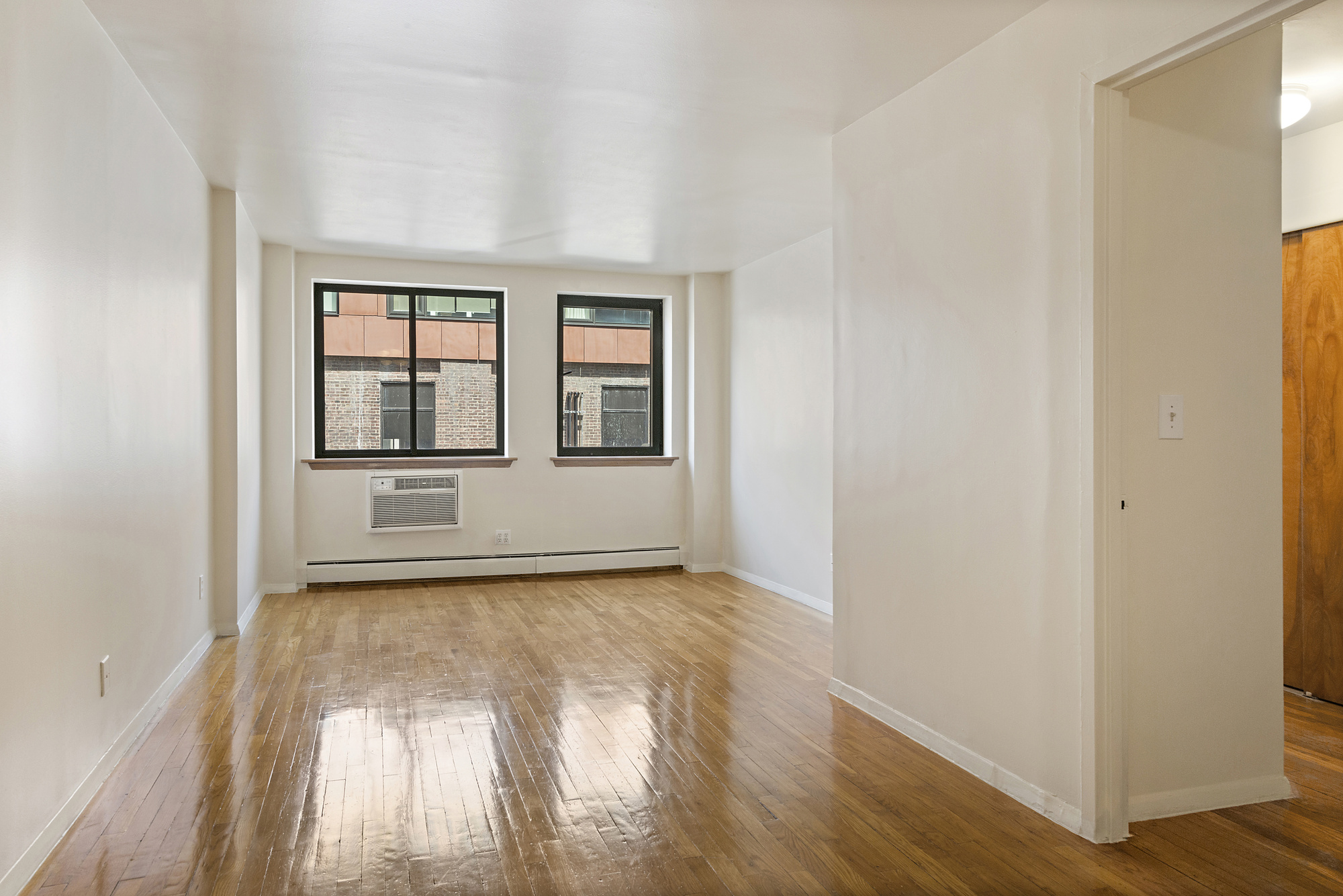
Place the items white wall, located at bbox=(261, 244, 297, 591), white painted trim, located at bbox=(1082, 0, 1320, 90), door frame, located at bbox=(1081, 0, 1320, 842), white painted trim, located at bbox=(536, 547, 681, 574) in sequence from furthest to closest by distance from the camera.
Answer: white painted trim, located at bbox=(536, 547, 681, 574), white wall, located at bbox=(261, 244, 297, 591), door frame, located at bbox=(1081, 0, 1320, 842), white painted trim, located at bbox=(1082, 0, 1320, 90)

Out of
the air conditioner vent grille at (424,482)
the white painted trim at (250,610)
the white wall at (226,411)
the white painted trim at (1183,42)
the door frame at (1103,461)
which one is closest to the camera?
the white painted trim at (1183,42)

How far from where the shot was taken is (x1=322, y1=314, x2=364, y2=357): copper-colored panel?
6.76m

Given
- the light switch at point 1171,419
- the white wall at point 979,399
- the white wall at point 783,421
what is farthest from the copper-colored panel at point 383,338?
the light switch at point 1171,419

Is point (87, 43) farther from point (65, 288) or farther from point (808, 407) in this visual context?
point (808, 407)

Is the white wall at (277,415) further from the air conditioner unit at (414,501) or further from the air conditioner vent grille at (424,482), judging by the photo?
the air conditioner vent grille at (424,482)

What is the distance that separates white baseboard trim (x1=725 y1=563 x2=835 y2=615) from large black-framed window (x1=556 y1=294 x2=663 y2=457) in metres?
1.21

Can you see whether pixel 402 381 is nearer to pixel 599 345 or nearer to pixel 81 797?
pixel 599 345

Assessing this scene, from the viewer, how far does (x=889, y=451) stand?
11.3ft

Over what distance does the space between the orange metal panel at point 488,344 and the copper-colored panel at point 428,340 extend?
1.05ft

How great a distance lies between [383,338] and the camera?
6852 millimetres

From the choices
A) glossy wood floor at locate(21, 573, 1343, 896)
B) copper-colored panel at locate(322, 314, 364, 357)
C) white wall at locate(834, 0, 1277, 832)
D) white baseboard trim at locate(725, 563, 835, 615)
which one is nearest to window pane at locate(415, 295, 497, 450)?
copper-colored panel at locate(322, 314, 364, 357)

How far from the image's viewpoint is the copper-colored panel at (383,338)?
683 centimetres

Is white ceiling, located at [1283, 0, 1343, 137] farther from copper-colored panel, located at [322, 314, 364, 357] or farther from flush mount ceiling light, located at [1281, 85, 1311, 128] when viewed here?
copper-colored panel, located at [322, 314, 364, 357]

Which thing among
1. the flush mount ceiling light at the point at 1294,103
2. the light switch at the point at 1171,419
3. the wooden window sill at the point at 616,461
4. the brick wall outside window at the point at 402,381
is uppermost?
the flush mount ceiling light at the point at 1294,103
